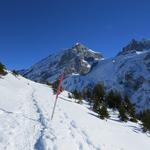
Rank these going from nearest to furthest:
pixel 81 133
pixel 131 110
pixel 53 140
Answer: pixel 53 140, pixel 81 133, pixel 131 110

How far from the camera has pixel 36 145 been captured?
36.7ft

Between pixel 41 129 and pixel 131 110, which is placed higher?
pixel 131 110

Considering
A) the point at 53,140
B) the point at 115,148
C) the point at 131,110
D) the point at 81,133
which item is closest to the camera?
the point at 53,140

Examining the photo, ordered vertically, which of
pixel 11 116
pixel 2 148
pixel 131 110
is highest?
pixel 131 110

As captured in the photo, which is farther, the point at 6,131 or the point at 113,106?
the point at 113,106

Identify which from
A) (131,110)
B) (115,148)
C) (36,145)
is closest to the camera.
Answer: (36,145)

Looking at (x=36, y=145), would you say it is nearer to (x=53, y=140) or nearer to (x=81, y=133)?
(x=53, y=140)

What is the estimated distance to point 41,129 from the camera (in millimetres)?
14281

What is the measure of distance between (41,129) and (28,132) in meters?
1.29

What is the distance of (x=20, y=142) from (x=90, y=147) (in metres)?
3.18

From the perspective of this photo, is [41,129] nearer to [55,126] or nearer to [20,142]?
[55,126]

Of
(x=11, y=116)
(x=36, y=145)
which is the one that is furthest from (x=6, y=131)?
(x=11, y=116)

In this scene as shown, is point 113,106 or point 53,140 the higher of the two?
point 113,106

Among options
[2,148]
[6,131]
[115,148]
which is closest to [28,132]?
[6,131]
